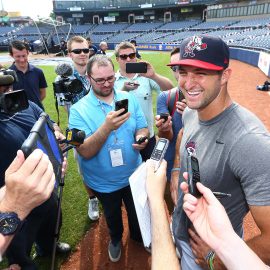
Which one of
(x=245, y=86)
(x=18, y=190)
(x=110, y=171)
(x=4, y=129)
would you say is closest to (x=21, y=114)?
(x=4, y=129)

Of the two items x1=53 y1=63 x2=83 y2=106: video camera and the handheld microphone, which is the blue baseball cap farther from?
x1=53 y1=63 x2=83 y2=106: video camera

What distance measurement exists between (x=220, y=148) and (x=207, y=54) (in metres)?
0.74

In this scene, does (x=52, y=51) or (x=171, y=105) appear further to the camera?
(x=52, y=51)

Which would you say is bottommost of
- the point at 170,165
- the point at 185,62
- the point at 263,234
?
the point at 170,165

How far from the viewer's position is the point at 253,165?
162 cm

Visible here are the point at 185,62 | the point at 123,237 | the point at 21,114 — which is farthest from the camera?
the point at 123,237

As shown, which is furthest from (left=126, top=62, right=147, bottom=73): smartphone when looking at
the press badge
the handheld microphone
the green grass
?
the green grass

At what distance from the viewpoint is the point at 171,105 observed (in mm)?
3531

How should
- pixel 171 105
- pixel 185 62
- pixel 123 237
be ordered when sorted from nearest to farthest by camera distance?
pixel 185 62, pixel 171 105, pixel 123 237

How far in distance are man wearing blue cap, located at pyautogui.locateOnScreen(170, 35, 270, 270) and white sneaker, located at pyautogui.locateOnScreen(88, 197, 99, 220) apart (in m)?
2.20

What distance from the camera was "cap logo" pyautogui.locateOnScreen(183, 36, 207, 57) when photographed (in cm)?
202

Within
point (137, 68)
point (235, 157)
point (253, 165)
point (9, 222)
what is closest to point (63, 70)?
point (137, 68)

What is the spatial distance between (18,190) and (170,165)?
2.68 m

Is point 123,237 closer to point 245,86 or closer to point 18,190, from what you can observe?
point 18,190
